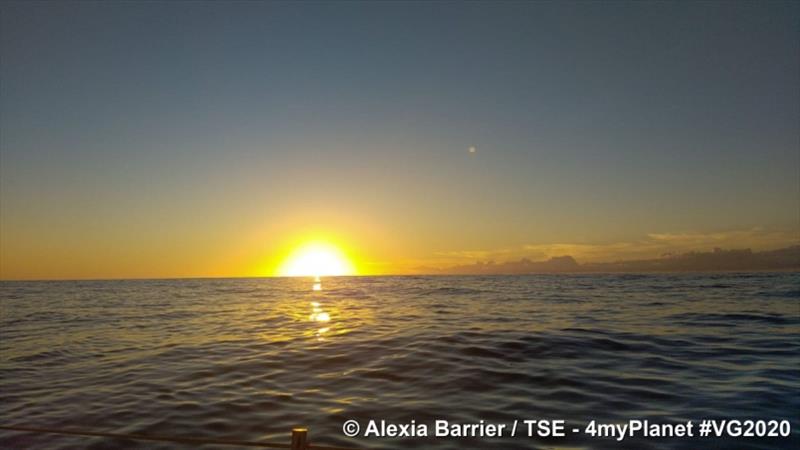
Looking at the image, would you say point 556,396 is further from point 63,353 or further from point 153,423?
point 63,353

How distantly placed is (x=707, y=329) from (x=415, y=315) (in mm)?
16190

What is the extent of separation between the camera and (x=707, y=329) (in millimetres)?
21938

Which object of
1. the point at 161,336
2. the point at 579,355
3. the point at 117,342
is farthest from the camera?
the point at 161,336

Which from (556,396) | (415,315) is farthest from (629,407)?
(415,315)

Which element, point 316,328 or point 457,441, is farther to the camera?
point 316,328

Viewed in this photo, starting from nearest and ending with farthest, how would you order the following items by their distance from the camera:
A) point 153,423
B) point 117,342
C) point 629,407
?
point 153,423, point 629,407, point 117,342

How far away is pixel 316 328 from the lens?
24922mm

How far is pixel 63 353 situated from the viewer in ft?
60.6

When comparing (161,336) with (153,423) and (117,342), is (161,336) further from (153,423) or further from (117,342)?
(153,423)

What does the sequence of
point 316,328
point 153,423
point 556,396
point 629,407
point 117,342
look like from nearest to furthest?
point 153,423
point 629,407
point 556,396
point 117,342
point 316,328

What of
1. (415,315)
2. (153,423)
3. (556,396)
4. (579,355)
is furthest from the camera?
(415,315)

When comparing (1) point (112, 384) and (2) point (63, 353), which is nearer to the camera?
(1) point (112, 384)

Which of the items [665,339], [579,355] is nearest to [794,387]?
[579,355]

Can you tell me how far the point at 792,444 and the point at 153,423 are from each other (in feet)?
42.3
